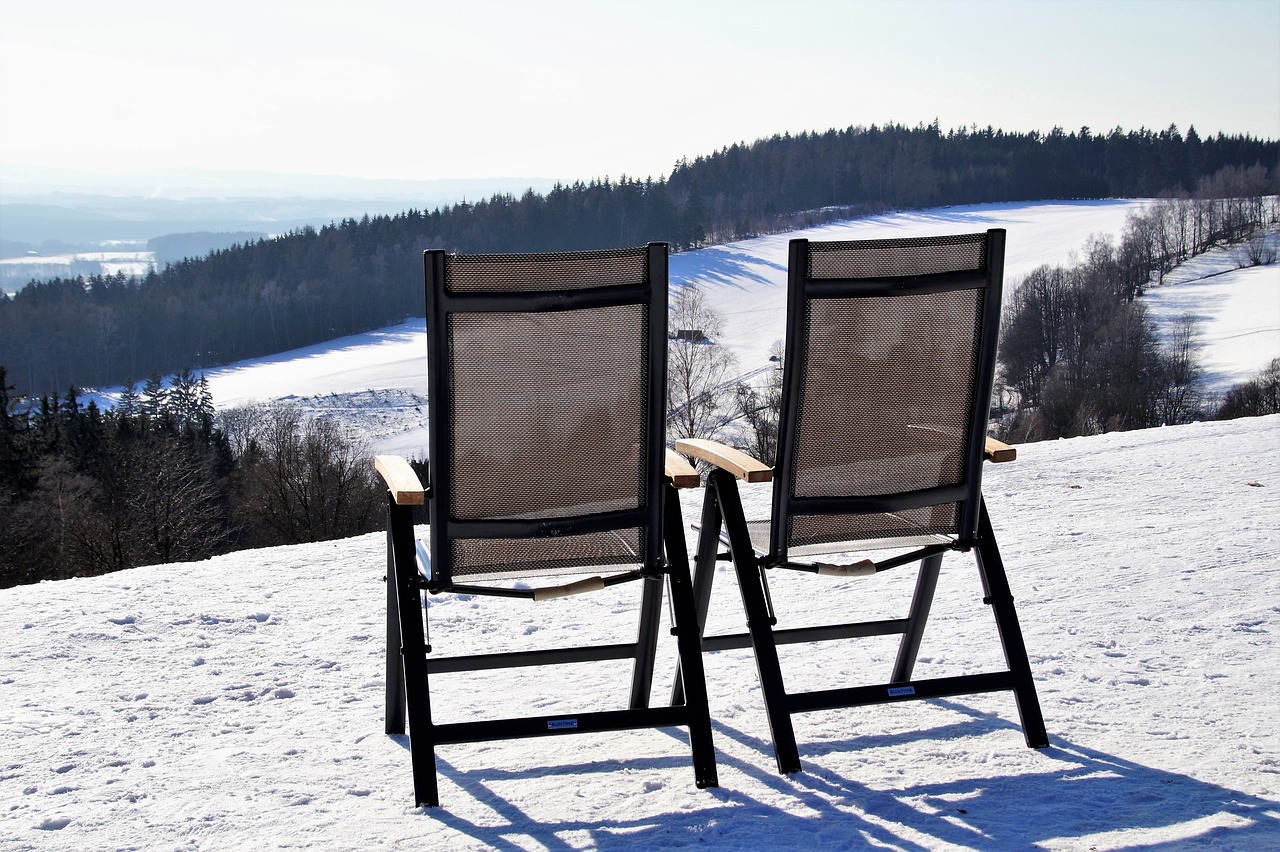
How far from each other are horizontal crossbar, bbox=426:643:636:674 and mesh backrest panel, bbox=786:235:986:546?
708mm

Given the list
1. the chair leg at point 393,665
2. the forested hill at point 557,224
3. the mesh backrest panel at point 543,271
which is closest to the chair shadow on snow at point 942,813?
the chair leg at point 393,665

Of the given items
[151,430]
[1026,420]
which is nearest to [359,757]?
[151,430]

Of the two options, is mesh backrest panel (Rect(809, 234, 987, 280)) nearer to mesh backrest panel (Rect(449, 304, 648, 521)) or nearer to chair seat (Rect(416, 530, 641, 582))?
mesh backrest panel (Rect(449, 304, 648, 521))

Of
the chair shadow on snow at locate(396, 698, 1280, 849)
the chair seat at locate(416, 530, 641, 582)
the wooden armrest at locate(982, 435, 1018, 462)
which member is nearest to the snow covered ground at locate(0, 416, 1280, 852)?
the chair shadow on snow at locate(396, 698, 1280, 849)

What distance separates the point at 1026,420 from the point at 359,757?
51.3 m

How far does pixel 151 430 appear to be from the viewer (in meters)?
46.2

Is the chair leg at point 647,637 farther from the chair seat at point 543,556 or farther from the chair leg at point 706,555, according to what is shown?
the chair seat at point 543,556

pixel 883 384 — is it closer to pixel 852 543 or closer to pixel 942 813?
pixel 852 543

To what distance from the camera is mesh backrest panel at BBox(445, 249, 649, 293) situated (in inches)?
93.1

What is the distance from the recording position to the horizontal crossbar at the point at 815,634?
10.1 ft

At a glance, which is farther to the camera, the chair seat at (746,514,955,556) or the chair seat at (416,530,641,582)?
the chair seat at (746,514,955,556)

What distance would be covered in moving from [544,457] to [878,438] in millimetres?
849

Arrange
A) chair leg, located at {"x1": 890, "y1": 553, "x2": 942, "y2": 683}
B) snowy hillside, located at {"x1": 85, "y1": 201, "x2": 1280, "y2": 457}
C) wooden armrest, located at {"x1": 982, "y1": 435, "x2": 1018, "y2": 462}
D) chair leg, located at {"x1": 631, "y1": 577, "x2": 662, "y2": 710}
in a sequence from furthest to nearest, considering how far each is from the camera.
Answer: snowy hillside, located at {"x1": 85, "y1": 201, "x2": 1280, "y2": 457}
chair leg, located at {"x1": 890, "y1": 553, "x2": 942, "y2": 683}
chair leg, located at {"x1": 631, "y1": 577, "x2": 662, "y2": 710}
wooden armrest, located at {"x1": 982, "y1": 435, "x2": 1018, "y2": 462}

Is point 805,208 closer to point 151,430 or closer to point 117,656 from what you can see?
point 151,430
